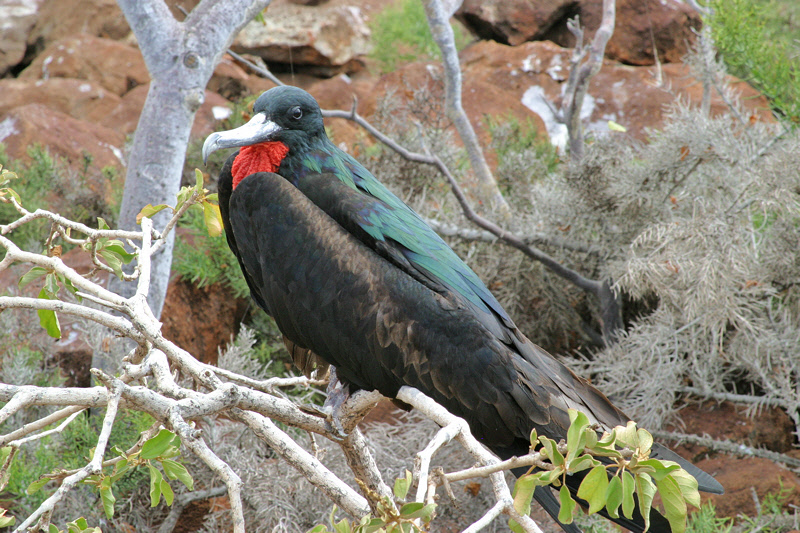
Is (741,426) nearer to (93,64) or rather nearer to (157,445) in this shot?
(157,445)

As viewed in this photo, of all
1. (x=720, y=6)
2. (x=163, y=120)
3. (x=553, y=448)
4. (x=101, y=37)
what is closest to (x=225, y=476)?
(x=553, y=448)

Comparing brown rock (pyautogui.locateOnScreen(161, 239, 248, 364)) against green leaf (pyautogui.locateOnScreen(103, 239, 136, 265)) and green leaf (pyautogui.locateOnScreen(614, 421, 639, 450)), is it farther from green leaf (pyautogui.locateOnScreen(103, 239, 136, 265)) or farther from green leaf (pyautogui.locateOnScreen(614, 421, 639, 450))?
green leaf (pyautogui.locateOnScreen(614, 421, 639, 450))

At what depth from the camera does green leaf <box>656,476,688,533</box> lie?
1.06 metres

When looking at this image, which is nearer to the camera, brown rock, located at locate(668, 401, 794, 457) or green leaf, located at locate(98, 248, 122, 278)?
green leaf, located at locate(98, 248, 122, 278)

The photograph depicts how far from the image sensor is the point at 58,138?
18.7ft

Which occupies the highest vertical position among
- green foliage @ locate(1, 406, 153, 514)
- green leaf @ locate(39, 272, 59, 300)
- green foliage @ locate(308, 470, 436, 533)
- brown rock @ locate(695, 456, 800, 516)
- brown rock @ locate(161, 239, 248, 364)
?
green foliage @ locate(308, 470, 436, 533)

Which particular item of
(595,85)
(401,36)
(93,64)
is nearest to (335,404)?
(595,85)

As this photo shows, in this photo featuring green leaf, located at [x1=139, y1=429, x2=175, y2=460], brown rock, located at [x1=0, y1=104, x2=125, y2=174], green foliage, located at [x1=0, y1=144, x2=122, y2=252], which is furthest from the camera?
brown rock, located at [x1=0, y1=104, x2=125, y2=174]

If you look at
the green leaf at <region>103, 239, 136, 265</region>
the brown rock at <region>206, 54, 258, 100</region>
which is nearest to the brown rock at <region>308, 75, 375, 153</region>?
the brown rock at <region>206, 54, 258, 100</region>

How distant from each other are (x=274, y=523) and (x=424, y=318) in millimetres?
1328

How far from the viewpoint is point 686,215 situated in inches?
145

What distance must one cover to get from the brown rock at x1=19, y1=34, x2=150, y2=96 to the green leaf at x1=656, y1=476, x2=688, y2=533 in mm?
7402

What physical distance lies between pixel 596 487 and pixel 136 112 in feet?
21.4

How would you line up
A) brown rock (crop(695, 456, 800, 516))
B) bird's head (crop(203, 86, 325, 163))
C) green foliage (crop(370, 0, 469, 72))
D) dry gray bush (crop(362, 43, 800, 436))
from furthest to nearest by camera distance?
green foliage (crop(370, 0, 469, 72)) → dry gray bush (crop(362, 43, 800, 436)) → brown rock (crop(695, 456, 800, 516)) → bird's head (crop(203, 86, 325, 163))
